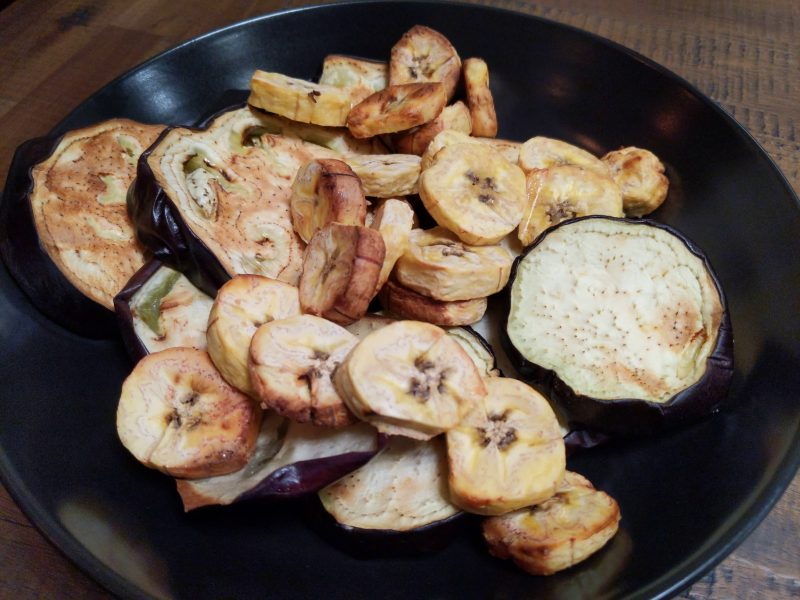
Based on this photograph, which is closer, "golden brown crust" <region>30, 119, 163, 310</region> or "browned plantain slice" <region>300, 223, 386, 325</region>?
"browned plantain slice" <region>300, 223, 386, 325</region>

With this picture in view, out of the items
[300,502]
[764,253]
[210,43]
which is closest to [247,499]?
[300,502]

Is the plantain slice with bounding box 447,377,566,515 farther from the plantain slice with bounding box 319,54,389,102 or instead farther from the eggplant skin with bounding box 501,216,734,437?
the plantain slice with bounding box 319,54,389,102

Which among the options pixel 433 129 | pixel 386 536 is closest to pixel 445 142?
pixel 433 129

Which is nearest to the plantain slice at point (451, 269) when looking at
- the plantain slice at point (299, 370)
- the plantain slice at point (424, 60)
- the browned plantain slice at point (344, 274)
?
the browned plantain slice at point (344, 274)

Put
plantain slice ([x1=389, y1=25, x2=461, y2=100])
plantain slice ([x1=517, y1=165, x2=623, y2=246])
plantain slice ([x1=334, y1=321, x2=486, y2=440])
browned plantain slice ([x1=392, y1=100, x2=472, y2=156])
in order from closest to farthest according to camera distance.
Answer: plantain slice ([x1=334, y1=321, x2=486, y2=440])
plantain slice ([x1=517, y1=165, x2=623, y2=246])
browned plantain slice ([x1=392, y1=100, x2=472, y2=156])
plantain slice ([x1=389, y1=25, x2=461, y2=100])

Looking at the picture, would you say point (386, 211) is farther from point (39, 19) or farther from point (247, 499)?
point (39, 19)

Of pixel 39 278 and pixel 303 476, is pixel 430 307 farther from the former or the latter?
pixel 39 278

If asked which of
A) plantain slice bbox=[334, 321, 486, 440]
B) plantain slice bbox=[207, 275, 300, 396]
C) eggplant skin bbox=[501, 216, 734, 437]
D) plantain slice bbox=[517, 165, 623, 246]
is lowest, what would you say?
eggplant skin bbox=[501, 216, 734, 437]

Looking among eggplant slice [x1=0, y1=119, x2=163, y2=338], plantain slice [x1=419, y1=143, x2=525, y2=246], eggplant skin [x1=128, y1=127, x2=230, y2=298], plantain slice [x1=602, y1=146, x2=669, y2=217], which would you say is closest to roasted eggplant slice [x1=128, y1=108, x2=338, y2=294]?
eggplant skin [x1=128, y1=127, x2=230, y2=298]
